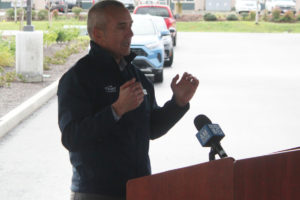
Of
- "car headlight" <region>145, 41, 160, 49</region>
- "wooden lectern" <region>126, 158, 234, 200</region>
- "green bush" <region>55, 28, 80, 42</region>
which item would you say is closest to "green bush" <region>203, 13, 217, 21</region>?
"green bush" <region>55, 28, 80, 42</region>

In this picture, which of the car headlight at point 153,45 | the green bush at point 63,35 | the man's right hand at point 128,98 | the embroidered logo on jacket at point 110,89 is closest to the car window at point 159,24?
the car headlight at point 153,45

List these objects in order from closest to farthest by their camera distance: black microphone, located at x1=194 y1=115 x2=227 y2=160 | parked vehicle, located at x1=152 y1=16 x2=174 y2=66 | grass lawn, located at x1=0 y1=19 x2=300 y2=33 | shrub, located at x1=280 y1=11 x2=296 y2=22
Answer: black microphone, located at x1=194 y1=115 x2=227 y2=160, parked vehicle, located at x1=152 y1=16 x2=174 y2=66, grass lawn, located at x1=0 y1=19 x2=300 y2=33, shrub, located at x1=280 y1=11 x2=296 y2=22

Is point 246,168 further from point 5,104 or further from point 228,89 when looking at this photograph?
point 228,89

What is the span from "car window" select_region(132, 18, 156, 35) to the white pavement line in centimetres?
410

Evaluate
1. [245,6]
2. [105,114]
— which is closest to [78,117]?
[105,114]

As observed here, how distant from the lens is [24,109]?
11.7 m

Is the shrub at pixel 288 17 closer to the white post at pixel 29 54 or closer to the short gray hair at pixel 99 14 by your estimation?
the white post at pixel 29 54

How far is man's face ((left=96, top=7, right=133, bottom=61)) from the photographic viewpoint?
3139 mm

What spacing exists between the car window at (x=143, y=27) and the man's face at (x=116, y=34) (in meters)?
15.2

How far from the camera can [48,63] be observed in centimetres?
2003

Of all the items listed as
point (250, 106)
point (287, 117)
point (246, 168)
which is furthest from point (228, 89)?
point (246, 168)

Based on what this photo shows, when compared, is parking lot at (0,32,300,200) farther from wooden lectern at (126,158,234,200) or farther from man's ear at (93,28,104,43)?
wooden lectern at (126,158,234,200)

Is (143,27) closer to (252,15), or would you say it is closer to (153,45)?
(153,45)

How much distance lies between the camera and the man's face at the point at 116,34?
3.14 metres
